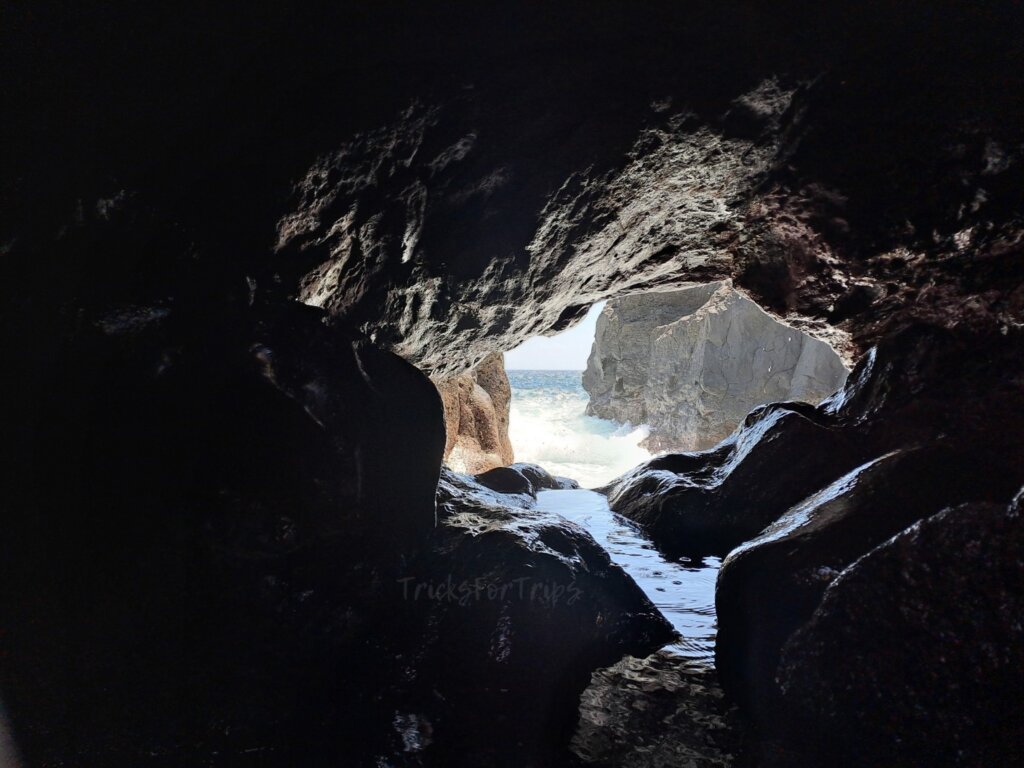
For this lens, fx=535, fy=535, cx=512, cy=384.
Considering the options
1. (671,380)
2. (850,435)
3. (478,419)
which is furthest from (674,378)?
(850,435)

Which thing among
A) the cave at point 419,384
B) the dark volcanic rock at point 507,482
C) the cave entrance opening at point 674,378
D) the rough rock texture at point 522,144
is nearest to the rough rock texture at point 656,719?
the cave at point 419,384

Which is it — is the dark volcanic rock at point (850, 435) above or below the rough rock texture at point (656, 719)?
above

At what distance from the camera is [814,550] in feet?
8.76

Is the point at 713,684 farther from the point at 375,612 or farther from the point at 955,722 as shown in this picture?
the point at 375,612

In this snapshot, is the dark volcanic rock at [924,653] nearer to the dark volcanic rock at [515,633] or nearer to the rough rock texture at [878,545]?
the rough rock texture at [878,545]

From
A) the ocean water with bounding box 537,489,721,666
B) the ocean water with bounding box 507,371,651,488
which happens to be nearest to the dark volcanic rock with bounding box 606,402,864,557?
the ocean water with bounding box 537,489,721,666

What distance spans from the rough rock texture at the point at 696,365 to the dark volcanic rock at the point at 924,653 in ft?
50.5

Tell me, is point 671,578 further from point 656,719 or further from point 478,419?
point 478,419

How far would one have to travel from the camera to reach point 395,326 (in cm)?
378

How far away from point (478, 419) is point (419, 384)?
8.79 m

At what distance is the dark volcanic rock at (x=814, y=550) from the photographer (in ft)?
8.19

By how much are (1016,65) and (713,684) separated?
3220 millimetres

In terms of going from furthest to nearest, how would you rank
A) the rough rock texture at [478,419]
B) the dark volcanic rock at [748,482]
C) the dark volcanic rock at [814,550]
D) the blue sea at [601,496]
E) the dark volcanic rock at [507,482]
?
the rough rock texture at [478,419]
the dark volcanic rock at [507,482]
the dark volcanic rock at [748,482]
the blue sea at [601,496]
the dark volcanic rock at [814,550]

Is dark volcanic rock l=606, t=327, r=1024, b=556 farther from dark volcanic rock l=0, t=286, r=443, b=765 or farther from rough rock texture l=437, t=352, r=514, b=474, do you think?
rough rock texture l=437, t=352, r=514, b=474
